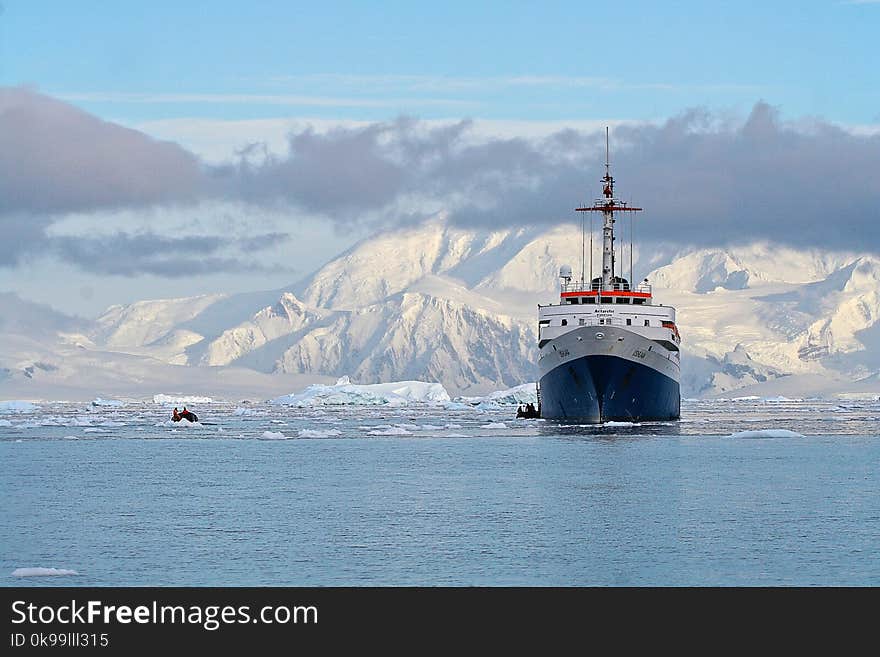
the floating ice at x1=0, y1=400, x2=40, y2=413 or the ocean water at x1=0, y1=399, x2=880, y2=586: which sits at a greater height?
the floating ice at x1=0, y1=400, x2=40, y2=413

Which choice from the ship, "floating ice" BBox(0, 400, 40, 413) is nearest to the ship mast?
the ship

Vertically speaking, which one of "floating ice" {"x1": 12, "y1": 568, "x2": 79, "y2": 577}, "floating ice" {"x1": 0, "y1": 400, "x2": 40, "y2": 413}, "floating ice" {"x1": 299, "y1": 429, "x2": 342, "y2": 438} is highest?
"floating ice" {"x1": 0, "y1": 400, "x2": 40, "y2": 413}

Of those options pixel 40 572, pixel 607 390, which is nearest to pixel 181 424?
pixel 607 390

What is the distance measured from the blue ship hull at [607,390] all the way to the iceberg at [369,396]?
8537cm

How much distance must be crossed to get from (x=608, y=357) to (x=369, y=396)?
299ft

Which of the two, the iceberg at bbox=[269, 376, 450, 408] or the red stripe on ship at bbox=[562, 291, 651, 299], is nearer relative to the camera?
the red stripe on ship at bbox=[562, 291, 651, 299]

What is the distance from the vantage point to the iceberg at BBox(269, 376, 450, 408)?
6545 inches

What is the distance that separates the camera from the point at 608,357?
247ft

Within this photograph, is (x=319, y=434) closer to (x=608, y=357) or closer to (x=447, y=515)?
(x=608, y=357)

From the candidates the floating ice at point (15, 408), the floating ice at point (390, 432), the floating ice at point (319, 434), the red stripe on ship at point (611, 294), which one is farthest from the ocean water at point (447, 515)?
the floating ice at point (15, 408)

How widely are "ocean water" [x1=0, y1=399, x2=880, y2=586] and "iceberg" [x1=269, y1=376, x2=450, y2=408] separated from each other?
111879mm

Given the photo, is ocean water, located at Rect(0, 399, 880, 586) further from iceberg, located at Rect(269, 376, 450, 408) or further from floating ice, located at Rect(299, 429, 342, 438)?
iceberg, located at Rect(269, 376, 450, 408)

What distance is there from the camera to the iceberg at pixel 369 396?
166 metres

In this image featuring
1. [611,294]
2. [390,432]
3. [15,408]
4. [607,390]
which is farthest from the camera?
[15,408]
